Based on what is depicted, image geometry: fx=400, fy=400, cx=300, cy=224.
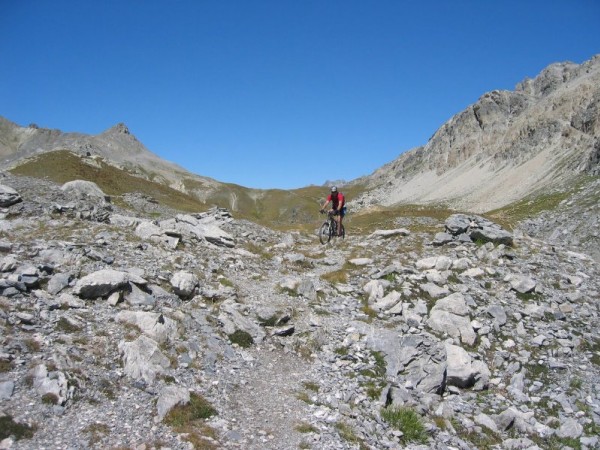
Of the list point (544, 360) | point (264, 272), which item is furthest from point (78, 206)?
point (544, 360)

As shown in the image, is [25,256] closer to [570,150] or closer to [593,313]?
[593,313]

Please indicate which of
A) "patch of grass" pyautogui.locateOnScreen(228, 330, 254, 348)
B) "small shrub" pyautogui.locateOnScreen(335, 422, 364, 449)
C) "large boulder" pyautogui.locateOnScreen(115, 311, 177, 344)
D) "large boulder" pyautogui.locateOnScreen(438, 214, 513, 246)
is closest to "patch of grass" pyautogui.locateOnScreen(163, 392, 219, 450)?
"large boulder" pyautogui.locateOnScreen(115, 311, 177, 344)

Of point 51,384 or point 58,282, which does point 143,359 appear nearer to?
point 51,384

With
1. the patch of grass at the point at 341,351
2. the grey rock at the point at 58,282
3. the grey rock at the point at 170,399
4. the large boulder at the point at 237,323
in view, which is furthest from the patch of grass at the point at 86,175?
the grey rock at the point at 170,399

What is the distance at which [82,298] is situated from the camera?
1455 centimetres

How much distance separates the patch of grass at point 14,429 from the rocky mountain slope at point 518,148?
9184cm

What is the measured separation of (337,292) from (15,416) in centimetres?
1513

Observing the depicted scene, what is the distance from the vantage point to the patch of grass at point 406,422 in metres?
11.5

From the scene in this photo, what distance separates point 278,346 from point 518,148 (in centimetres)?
14242

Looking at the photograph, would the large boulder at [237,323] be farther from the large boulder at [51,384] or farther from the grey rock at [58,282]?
the large boulder at [51,384]

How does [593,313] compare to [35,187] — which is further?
[35,187]

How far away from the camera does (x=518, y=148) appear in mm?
133625

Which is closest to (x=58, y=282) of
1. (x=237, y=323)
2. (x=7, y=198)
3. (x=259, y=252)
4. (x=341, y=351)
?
(x=237, y=323)

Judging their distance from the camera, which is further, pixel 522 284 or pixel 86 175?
pixel 86 175
